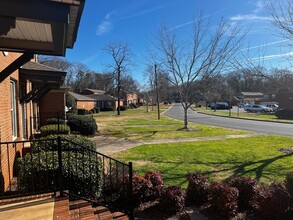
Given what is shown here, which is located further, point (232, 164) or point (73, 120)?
point (73, 120)

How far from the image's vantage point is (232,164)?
909cm

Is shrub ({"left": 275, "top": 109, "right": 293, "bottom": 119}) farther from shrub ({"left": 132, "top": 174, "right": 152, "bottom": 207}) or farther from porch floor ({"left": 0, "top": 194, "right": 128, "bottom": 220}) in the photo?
porch floor ({"left": 0, "top": 194, "right": 128, "bottom": 220})

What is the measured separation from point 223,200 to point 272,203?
0.84 metres

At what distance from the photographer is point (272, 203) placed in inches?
184

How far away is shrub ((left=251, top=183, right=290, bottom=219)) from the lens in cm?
464

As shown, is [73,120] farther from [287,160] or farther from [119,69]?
[119,69]

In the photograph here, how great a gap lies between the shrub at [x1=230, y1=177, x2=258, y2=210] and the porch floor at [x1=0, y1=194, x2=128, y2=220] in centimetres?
239

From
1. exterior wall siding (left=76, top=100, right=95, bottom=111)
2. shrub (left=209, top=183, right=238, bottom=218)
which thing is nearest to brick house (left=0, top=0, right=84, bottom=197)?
shrub (left=209, top=183, right=238, bottom=218)

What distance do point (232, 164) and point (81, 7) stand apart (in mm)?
7930

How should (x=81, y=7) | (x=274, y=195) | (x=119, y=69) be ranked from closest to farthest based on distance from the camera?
(x=81, y=7), (x=274, y=195), (x=119, y=69)

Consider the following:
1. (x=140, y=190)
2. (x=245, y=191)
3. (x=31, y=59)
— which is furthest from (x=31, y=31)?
(x=245, y=191)

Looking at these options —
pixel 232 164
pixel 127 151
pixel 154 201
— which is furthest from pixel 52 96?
pixel 154 201

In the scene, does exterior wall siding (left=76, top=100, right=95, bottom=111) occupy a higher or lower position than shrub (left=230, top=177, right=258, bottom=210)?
higher

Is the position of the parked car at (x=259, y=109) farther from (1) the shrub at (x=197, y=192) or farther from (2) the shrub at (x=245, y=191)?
(1) the shrub at (x=197, y=192)
